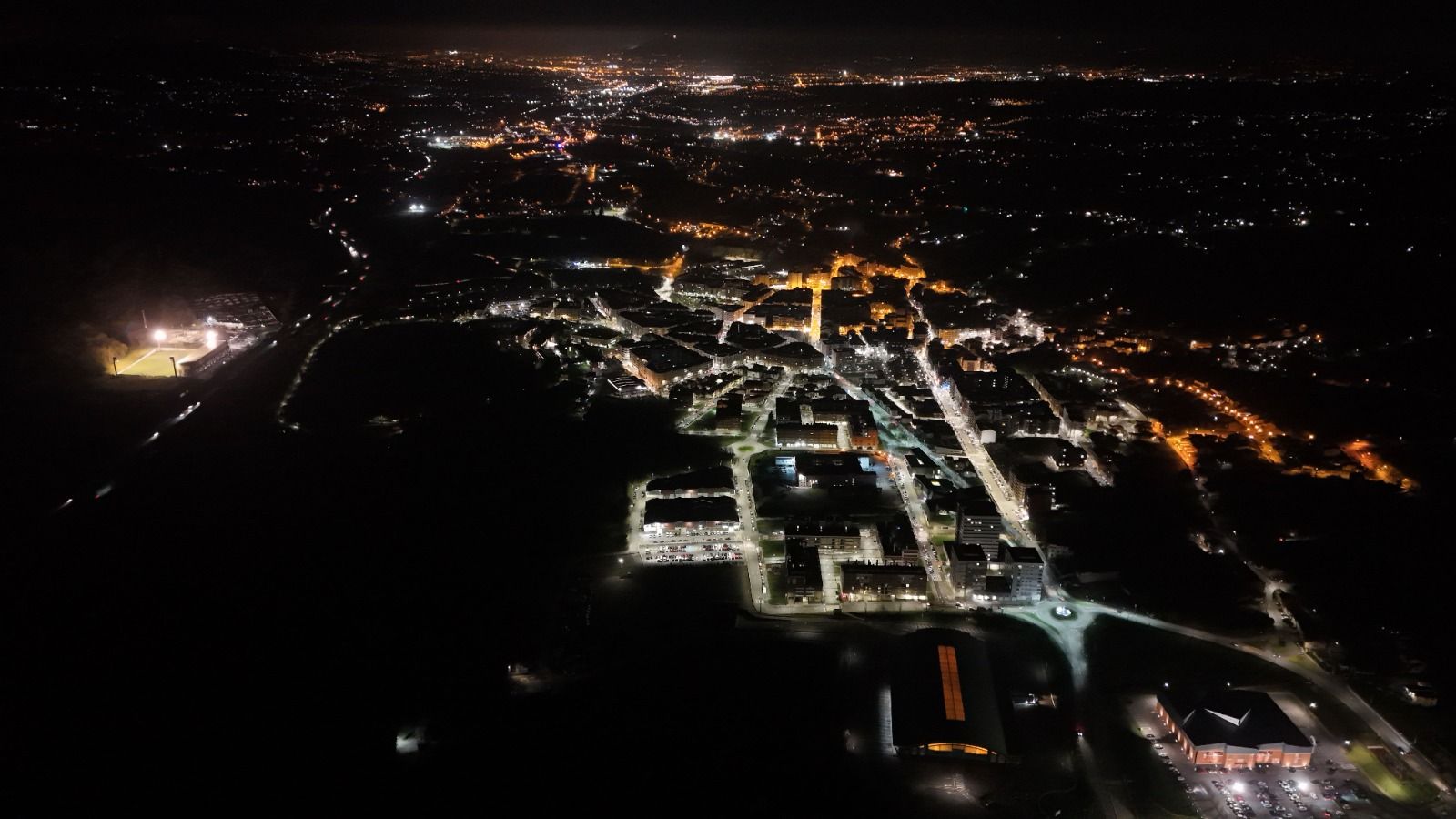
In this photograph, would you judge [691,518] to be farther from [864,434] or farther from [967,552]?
[864,434]

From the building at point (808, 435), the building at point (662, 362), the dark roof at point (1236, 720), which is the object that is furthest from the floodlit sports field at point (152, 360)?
the dark roof at point (1236, 720)

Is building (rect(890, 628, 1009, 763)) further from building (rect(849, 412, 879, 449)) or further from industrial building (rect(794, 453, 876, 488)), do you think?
building (rect(849, 412, 879, 449))

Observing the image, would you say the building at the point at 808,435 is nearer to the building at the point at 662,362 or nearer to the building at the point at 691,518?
the building at the point at 691,518

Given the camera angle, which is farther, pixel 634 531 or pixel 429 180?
pixel 429 180

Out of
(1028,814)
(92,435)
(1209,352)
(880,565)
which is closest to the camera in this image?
(1028,814)

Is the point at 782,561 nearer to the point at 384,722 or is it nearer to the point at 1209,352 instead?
the point at 384,722

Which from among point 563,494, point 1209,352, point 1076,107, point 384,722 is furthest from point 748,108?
point 384,722
